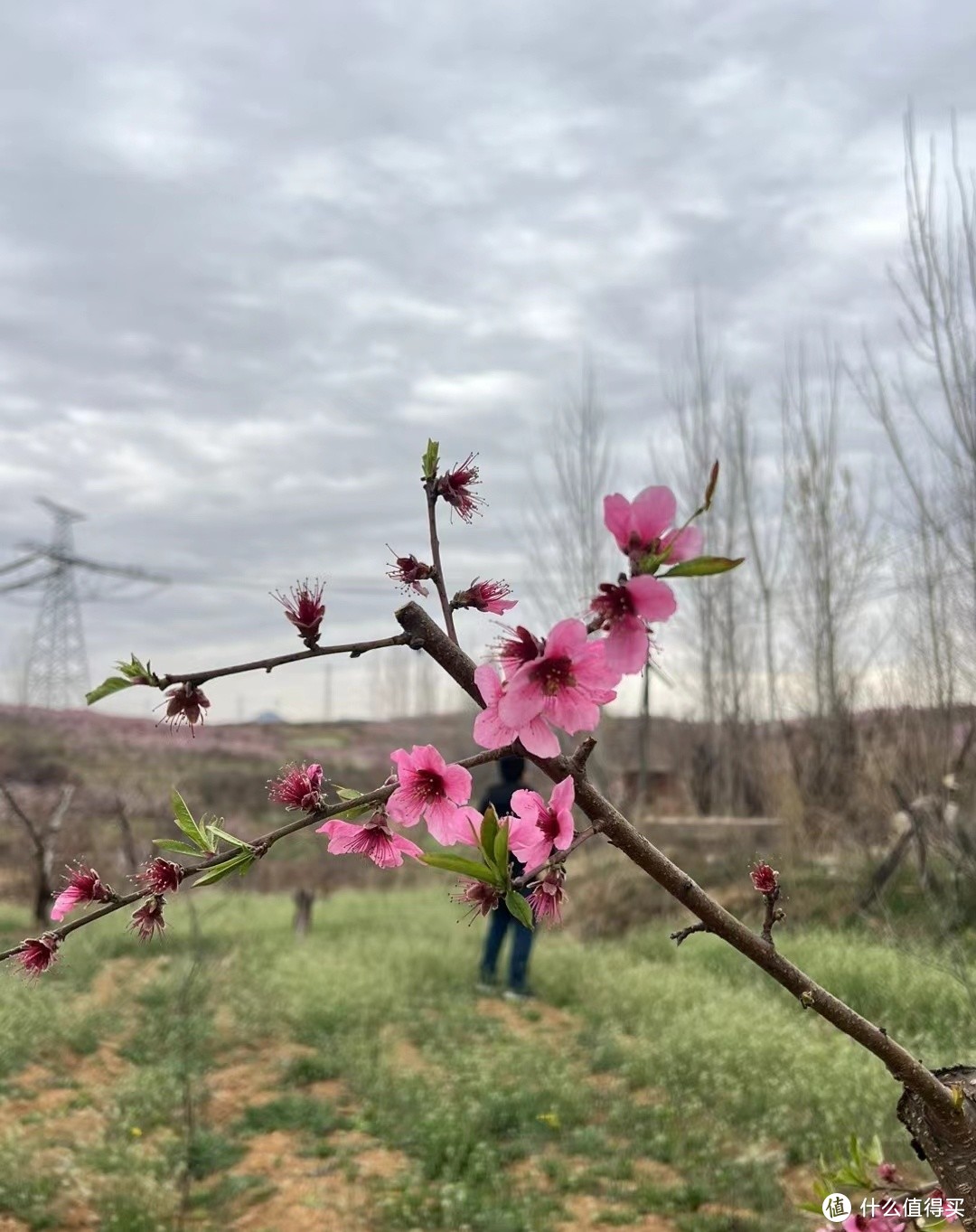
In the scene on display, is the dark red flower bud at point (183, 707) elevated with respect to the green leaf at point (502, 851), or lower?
elevated

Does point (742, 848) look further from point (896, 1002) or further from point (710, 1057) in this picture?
point (710, 1057)

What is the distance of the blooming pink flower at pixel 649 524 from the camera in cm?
79

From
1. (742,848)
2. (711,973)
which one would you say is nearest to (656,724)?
(742,848)

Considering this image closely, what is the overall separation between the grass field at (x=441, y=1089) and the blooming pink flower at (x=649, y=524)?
11.4 feet

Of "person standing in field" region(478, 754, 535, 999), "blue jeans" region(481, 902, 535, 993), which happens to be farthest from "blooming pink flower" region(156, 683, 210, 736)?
"blue jeans" region(481, 902, 535, 993)

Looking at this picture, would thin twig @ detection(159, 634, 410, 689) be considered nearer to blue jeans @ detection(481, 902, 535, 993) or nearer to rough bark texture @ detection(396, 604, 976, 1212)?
rough bark texture @ detection(396, 604, 976, 1212)

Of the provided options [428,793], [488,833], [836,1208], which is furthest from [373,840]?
[836,1208]

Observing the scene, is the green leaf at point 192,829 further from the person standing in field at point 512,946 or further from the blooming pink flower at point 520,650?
the person standing in field at point 512,946

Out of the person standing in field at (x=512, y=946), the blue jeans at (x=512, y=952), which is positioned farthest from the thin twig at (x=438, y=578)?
the blue jeans at (x=512, y=952)

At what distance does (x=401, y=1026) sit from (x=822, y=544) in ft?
31.2

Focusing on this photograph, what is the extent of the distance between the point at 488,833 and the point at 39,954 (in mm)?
481

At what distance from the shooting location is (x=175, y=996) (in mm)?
6824

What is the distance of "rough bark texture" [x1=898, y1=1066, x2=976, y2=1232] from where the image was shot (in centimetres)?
123

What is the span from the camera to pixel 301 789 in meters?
1.02
